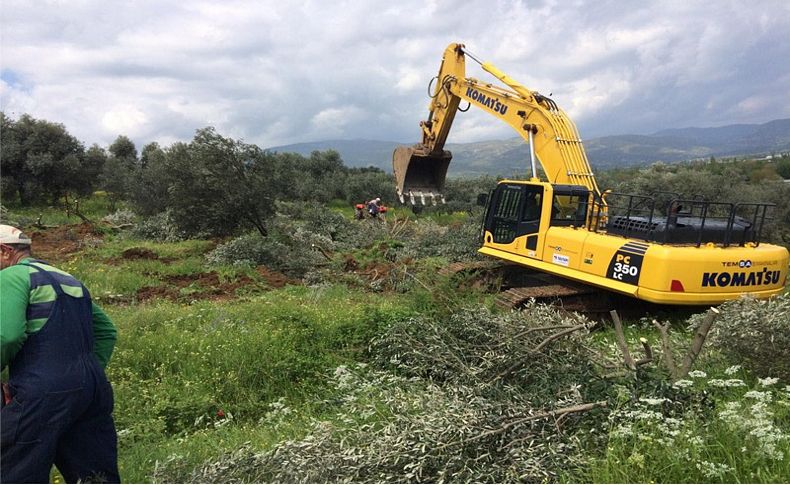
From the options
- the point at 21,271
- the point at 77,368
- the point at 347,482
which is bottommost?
the point at 347,482

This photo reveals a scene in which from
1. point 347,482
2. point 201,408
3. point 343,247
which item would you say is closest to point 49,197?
point 343,247

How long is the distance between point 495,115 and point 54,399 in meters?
9.93

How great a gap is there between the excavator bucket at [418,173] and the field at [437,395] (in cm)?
470

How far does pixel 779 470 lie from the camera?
10.1 feet

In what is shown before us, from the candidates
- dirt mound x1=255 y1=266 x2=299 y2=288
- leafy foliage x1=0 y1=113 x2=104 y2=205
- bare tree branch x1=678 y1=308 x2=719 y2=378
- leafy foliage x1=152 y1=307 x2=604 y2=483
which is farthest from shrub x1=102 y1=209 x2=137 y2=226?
bare tree branch x1=678 y1=308 x2=719 y2=378

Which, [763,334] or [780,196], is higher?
[780,196]

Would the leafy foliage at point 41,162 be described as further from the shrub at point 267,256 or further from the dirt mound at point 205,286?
the dirt mound at point 205,286

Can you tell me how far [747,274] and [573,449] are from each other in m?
5.30

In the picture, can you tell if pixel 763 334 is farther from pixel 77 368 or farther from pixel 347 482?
pixel 77 368

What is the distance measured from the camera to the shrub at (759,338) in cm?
461

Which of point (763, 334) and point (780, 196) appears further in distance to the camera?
point (780, 196)

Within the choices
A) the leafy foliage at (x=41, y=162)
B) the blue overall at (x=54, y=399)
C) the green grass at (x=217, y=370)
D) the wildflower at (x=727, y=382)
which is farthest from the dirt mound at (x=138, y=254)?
the leafy foliage at (x=41, y=162)

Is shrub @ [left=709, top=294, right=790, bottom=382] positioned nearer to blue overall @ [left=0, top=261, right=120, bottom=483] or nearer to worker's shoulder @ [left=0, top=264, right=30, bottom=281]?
blue overall @ [left=0, top=261, right=120, bottom=483]

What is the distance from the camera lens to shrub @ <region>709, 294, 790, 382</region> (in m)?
4.61
